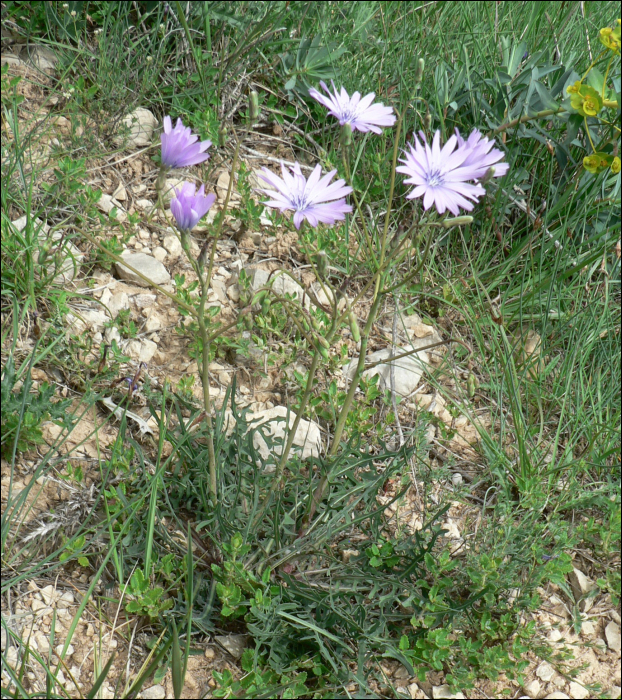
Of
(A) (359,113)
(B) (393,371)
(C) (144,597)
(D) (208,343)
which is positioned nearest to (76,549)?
(C) (144,597)

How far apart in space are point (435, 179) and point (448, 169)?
0.16ft

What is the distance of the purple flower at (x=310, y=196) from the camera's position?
1.17m

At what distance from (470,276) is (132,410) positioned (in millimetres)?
1273

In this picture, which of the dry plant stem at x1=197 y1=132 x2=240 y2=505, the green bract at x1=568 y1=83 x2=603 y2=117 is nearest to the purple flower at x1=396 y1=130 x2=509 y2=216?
the dry plant stem at x1=197 y1=132 x2=240 y2=505

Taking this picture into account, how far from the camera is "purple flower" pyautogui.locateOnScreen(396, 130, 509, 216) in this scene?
115cm

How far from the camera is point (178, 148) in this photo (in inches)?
47.8

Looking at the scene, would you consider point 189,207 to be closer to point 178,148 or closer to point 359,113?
point 178,148

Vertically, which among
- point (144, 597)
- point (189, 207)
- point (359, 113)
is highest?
point (359, 113)

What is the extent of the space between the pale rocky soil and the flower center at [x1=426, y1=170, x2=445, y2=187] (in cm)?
74

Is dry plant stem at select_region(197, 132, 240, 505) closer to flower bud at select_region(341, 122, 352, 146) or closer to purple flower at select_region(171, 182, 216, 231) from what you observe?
purple flower at select_region(171, 182, 216, 231)

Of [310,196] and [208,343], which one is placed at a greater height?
[310,196]

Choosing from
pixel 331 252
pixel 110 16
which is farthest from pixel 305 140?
pixel 110 16

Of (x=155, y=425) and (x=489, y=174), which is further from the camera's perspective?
(x=155, y=425)

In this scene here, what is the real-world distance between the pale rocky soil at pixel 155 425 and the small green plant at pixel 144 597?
6 cm
